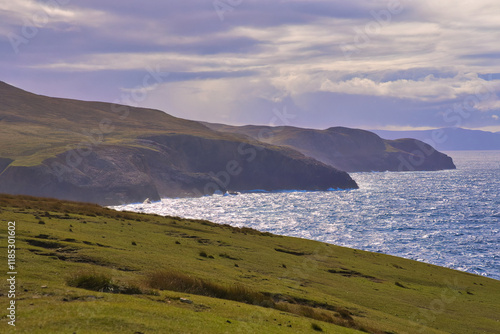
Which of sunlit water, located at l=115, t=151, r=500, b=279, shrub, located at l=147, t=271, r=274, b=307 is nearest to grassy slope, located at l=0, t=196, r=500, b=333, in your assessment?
shrub, located at l=147, t=271, r=274, b=307

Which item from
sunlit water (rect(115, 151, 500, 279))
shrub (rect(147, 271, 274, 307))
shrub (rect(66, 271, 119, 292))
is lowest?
sunlit water (rect(115, 151, 500, 279))

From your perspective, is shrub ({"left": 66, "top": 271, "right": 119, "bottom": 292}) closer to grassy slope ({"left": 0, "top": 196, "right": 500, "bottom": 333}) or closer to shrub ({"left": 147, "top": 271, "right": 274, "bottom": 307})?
grassy slope ({"left": 0, "top": 196, "right": 500, "bottom": 333})

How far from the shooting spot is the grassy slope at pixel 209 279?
1572cm

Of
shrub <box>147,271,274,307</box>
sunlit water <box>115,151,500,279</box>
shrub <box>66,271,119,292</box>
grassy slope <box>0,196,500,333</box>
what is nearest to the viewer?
grassy slope <box>0,196,500,333</box>

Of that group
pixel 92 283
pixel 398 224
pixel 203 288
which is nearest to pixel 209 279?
pixel 203 288

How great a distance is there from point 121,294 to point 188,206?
171 m

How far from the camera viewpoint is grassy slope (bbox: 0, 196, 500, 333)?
15.7 m

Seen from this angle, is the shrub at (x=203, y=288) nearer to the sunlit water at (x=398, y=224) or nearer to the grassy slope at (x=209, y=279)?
the grassy slope at (x=209, y=279)

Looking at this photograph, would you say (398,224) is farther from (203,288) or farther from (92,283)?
(92,283)

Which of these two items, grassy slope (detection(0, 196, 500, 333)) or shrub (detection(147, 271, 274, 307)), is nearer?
grassy slope (detection(0, 196, 500, 333))

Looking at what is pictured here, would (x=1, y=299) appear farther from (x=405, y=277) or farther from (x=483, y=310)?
(x=405, y=277)

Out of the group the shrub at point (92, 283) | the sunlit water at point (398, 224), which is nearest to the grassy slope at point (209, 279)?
the shrub at point (92, 283)

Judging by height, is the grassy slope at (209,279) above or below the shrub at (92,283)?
A: below

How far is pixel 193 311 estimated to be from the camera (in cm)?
1766
